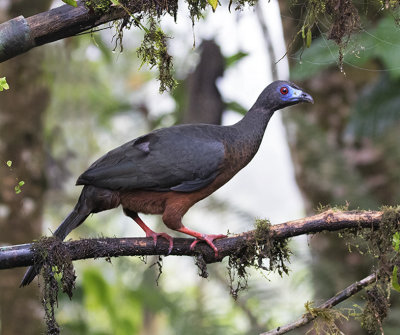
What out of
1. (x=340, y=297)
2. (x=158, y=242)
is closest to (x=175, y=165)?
(x=158, y=242)

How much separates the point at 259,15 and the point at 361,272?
104 inches

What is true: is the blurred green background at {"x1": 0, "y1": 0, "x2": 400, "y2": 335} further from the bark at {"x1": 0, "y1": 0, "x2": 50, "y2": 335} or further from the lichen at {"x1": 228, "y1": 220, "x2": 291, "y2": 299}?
the lichen at {"x1": 228, "y1": 220, "x2": 291, "y2": 299}

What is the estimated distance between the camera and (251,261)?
8.82 ft

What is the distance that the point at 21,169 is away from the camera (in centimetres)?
500

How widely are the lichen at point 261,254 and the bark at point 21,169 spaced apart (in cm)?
248

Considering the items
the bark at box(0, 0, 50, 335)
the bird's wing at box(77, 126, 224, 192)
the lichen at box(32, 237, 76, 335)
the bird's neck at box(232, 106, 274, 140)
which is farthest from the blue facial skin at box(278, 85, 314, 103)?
the bark at box(0, 0, 50, 335)

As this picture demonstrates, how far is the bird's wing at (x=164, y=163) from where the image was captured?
3055 mm

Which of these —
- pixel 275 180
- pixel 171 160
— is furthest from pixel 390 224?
pixel 275 180

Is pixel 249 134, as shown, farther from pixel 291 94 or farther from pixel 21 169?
pixel 21 169

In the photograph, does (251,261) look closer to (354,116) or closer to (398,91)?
(354,116)

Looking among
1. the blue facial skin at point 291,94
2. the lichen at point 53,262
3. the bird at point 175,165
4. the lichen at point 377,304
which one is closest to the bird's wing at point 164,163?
the bird at point 175,165

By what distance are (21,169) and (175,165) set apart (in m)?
2.27

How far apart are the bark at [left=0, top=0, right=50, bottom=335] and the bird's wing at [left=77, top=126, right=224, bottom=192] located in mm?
1819

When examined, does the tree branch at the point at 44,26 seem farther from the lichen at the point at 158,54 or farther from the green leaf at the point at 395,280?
the green leaf at the point at 395,280
